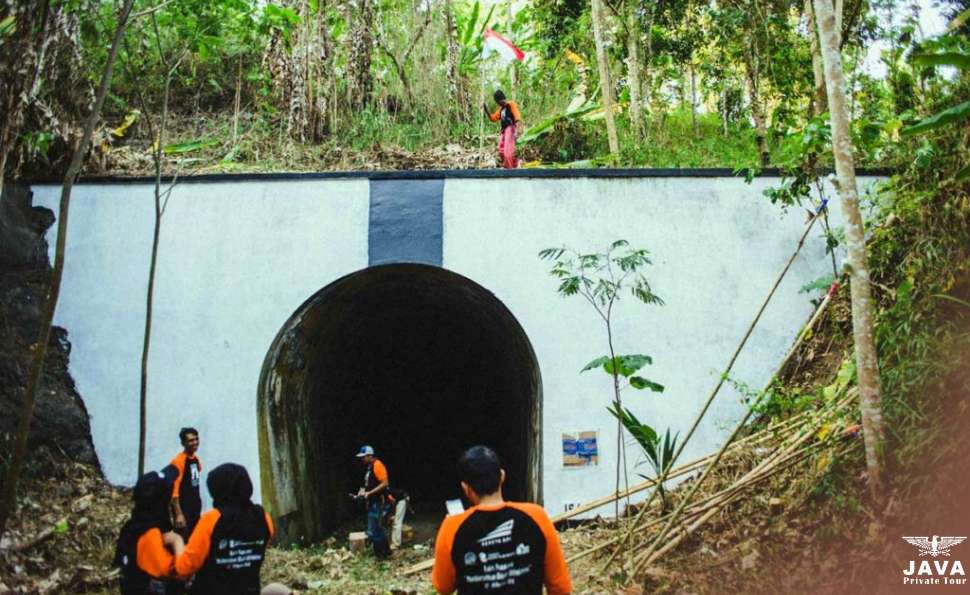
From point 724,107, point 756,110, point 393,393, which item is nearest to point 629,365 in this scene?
point 756,110

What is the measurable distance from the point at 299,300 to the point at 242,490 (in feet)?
14.3

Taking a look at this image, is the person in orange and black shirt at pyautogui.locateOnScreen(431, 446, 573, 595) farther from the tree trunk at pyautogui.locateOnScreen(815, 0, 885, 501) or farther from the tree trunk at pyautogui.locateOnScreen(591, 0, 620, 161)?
the tree trunk at pyautogui.locateOnScreen(591, 0, 620, 161)

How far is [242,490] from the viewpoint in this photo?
3334mm

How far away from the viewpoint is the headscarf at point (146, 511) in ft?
11.2

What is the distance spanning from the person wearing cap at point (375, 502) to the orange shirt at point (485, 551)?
525 cm

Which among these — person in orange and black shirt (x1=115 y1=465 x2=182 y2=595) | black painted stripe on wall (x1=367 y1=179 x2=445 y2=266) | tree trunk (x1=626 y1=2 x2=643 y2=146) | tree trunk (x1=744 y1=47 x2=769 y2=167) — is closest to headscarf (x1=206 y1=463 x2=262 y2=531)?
person in orange and black shirt (x1=115 y1=465 x2=182 y2=595)

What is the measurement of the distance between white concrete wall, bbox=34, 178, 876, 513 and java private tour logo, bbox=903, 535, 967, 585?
281cm

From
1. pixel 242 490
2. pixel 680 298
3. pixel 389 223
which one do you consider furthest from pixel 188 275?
pixel 680 298

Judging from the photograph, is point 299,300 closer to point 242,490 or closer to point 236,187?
point 236,187

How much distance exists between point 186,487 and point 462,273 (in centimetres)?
335

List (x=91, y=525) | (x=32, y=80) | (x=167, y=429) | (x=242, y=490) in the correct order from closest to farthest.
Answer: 1. (x=242, y=490)
2. (x=32, y=80)
3. (x=91, y=525)
4. (x=167, y=429)

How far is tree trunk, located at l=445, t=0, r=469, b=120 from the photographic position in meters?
11.2

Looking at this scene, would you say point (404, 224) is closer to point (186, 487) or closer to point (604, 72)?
point (186, 487)

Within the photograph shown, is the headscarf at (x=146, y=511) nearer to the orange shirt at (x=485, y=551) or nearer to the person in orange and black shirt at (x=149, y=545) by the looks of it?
the person in orange and black shirt at (x=149, y=545)
